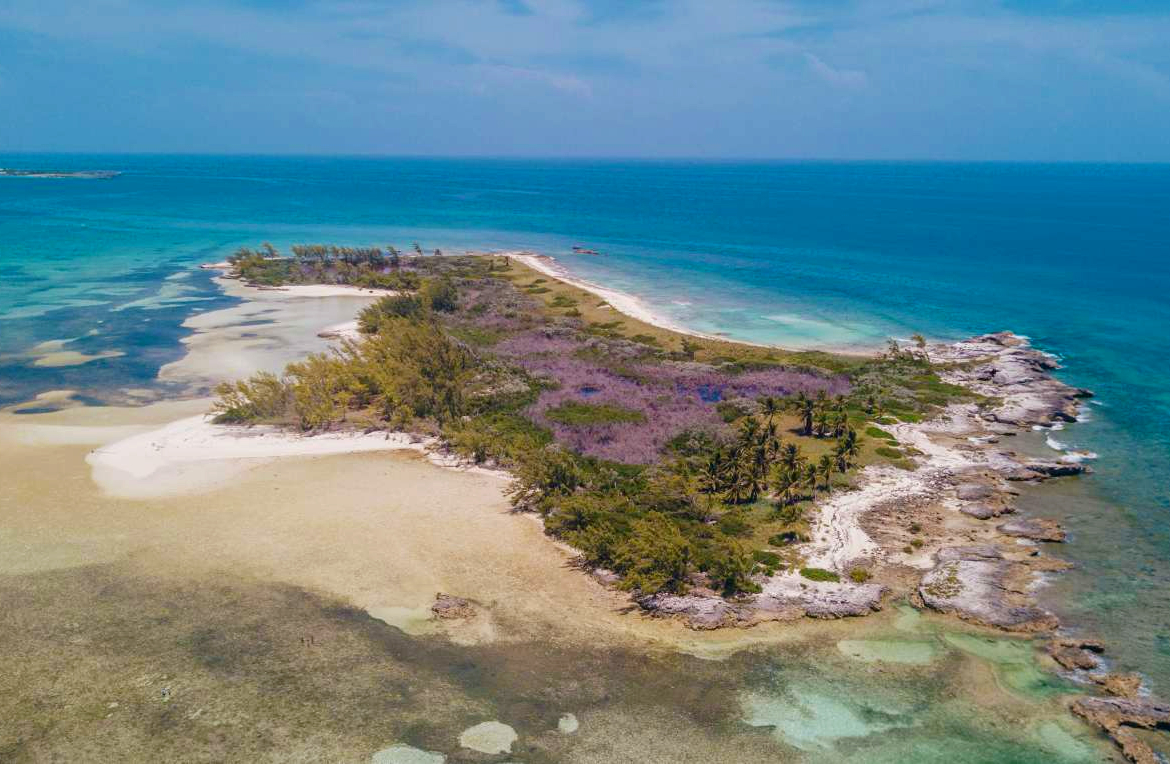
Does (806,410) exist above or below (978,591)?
above

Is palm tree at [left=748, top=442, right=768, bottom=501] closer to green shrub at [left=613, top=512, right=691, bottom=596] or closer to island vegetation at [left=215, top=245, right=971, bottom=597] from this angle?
island vegetation at [left=215, top=245, right=971, bottom=597]

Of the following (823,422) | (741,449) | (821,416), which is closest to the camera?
(741,449)

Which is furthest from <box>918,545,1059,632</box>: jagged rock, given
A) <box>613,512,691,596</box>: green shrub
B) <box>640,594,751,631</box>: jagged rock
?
<box>613,512,691,596</box>: green shrub

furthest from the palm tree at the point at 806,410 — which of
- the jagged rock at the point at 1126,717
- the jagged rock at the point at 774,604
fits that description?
the jagged rock at the point at 1126,717

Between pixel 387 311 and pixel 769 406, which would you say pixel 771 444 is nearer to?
pixel 769 406

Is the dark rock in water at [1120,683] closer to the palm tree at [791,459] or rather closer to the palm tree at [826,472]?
the palm tree at [826,472]

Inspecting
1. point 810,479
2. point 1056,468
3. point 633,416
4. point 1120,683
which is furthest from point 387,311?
point 1120,683
